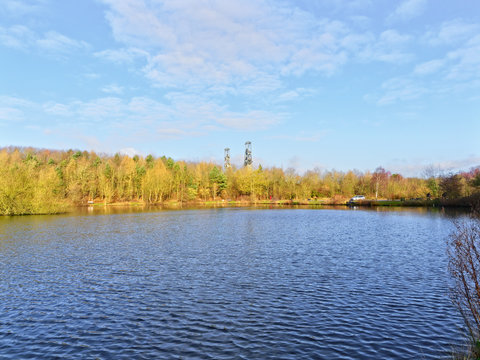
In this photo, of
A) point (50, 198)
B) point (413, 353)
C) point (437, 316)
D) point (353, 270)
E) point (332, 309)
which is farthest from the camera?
point (50, 198)

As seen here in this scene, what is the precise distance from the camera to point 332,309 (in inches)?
488

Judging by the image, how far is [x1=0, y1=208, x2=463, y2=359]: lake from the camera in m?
9.48

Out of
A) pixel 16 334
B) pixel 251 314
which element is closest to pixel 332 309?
pixel 251 314

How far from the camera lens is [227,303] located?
1315cm

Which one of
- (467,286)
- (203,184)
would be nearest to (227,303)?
(467,286)

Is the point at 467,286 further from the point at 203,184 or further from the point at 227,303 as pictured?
the point at 203,184

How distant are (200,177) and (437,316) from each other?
11739 centimetres

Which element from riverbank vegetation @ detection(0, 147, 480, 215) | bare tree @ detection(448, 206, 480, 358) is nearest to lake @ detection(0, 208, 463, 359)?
bare tree @ detection(448, 206, 480, 358)

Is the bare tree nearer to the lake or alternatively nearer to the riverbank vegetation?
the lake

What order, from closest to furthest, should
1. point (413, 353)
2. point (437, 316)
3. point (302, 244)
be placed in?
1. point (413, 353)
2. point (437, 316)
3. point (302, 244)

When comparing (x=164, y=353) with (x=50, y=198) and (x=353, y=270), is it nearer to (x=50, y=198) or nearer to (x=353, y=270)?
(x=353, y=270)

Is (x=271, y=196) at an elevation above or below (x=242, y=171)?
below

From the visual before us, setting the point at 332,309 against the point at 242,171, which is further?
the point at 242,171

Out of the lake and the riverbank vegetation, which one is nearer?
the lake
